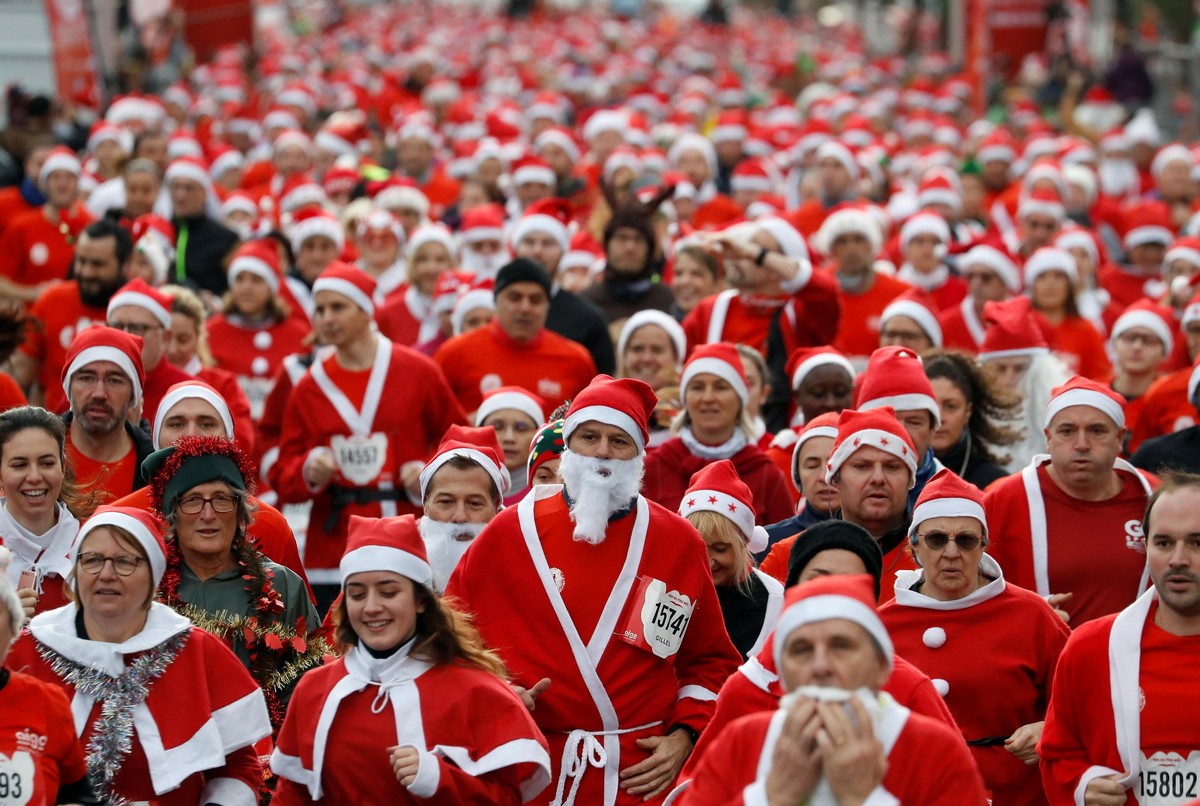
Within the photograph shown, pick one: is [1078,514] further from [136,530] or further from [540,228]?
[540,228]

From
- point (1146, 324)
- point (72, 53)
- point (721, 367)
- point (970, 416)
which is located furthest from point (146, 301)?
point (72, 53)

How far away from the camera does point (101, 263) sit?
1138cm

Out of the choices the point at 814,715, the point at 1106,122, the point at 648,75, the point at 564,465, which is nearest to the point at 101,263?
the point at 564,465

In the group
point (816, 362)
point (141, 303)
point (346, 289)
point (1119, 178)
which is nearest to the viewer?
point (816, 362)

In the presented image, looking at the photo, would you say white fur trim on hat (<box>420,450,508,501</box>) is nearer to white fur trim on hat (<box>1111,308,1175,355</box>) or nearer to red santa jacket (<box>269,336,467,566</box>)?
red santa jacket (<box>269,336,467,566</box>)

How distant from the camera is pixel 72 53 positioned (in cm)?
2616

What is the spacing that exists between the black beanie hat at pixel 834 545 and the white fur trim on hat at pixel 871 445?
1.47m

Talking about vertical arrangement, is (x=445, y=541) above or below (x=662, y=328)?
above

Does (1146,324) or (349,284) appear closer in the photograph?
(349,284)

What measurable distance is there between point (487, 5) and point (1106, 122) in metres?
46.2

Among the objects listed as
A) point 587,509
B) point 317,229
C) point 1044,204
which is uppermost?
point 587,509

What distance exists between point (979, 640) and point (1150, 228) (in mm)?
10719

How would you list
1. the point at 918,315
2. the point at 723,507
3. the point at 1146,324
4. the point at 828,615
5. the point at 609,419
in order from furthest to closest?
the point at 1146,324
the point at 918,315
the point at 723,507
the point at 609,419
the point at 828,615

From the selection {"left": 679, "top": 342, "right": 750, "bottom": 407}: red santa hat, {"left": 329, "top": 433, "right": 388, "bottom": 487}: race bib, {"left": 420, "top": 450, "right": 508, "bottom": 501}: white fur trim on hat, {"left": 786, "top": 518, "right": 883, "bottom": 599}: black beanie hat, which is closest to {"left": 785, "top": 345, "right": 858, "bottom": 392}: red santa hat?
{"left": 679, "top": 342, "right": 750, "bottom": 407}: red santa hat
